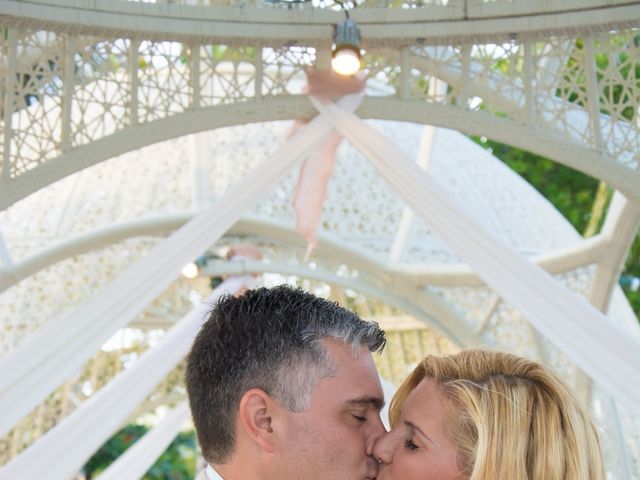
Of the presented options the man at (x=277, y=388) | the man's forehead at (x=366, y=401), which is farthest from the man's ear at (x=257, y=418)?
the man's forehead at (x=366, y=401)

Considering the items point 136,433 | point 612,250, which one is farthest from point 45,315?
point 136,433

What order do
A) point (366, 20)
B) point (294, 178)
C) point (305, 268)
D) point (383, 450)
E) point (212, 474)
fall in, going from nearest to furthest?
point (212, 474)
point (383, 450)
point (366, 20)
point (305, 268)
point (294, 178)

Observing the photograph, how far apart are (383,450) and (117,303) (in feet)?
8.78

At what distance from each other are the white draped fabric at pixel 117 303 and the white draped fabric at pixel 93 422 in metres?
0.13

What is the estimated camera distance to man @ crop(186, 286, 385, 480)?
1746 millimetres

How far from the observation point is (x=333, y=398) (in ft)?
5.89

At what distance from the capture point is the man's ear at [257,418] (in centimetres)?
174

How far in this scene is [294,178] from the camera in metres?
9.27

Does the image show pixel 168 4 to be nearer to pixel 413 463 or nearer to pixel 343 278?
pixel 413 463

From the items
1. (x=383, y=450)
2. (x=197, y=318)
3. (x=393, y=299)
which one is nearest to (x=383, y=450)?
(x=383, y=450)

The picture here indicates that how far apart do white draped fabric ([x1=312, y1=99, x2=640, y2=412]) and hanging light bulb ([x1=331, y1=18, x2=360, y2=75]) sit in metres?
0.40

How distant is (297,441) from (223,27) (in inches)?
144

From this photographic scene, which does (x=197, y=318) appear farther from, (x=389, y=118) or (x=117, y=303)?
(x=389, y=118)

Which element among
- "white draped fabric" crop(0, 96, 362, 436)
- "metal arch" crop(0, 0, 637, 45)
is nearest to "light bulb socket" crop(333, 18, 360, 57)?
"metal arch" crop(0, 0, 637, 45)
